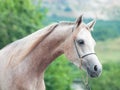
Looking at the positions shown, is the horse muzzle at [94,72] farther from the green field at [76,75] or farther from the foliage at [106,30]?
the foliage at [106,30]

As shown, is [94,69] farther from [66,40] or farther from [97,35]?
[97,35]

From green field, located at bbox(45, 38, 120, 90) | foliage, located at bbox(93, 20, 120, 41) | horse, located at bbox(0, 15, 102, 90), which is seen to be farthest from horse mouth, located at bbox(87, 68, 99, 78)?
foliage, located at bbox(93, 20, 120, 41)

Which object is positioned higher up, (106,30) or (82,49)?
(106,30)

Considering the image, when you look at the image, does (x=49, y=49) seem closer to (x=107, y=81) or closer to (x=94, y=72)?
(x=94, y=72)

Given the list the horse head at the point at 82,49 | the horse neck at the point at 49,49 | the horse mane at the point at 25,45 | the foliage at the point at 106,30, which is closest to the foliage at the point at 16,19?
the horse mane at the point at 25,45

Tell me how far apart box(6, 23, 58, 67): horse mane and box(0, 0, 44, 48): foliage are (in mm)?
22664

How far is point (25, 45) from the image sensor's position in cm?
884

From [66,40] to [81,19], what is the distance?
1.18 feet

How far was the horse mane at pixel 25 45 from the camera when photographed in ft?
28.6

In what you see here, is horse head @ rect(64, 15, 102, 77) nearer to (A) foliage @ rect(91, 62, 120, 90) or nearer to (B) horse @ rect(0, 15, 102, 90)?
(B) horse @ rect(0, 15, 102, 90)

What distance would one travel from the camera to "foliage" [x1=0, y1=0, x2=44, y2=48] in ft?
114

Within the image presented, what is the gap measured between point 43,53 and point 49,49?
3.9 inches

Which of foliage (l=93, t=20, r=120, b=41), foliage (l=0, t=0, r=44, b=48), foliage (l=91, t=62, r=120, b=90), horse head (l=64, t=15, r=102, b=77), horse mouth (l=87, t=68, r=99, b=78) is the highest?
foliage (l=93, t=20, r=120, b=41)

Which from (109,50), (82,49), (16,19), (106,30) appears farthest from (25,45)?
(106,30)
